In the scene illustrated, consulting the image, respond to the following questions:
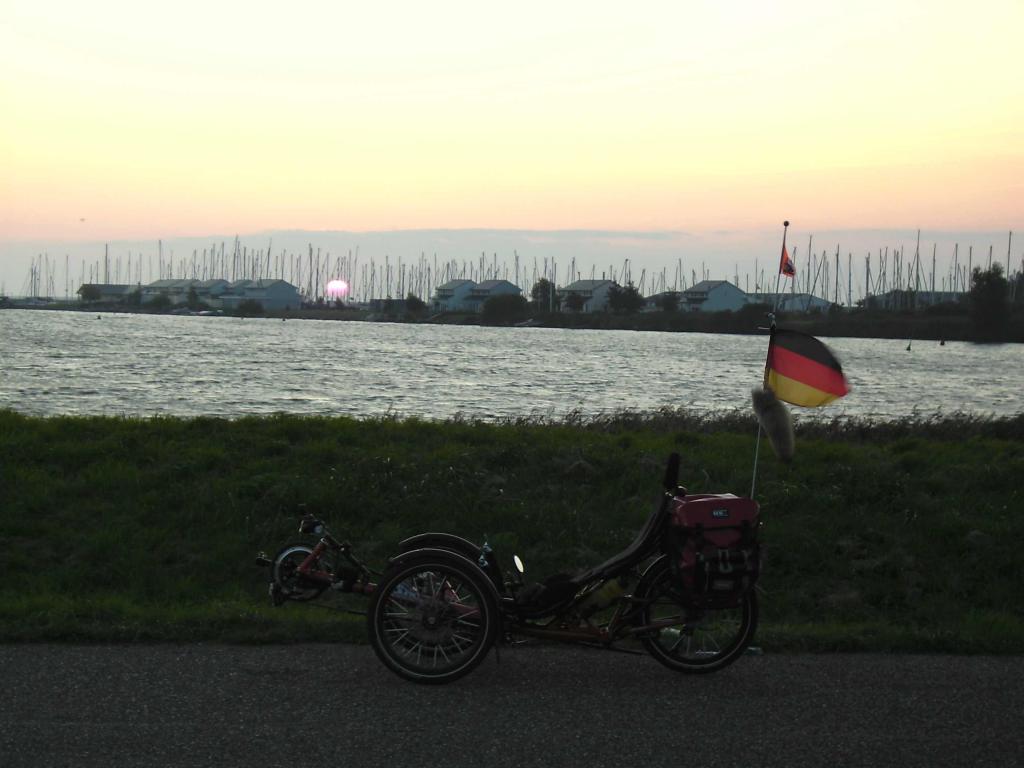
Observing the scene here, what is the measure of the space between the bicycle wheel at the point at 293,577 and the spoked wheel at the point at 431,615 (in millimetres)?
478

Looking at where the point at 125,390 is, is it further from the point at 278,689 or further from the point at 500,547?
the point at 278,689

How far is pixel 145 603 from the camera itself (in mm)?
8391

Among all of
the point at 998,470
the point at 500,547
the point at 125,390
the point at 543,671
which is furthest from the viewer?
the point at 125,390

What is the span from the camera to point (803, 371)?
24.3 ft

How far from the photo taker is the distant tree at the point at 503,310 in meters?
192

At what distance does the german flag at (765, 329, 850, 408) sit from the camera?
7.33 metres

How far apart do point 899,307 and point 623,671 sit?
178m

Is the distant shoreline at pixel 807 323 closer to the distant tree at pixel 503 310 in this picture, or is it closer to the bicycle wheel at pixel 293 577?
the distant tree at pixel 503 310

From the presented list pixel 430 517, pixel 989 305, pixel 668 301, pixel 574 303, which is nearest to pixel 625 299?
pixel 668 301

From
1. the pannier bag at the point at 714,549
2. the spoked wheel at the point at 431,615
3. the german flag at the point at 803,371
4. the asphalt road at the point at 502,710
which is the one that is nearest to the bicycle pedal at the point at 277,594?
the asphalt road at the point at 502,710

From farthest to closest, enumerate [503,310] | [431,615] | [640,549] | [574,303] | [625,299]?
[574,303] → [503,310] → [625,299] → [640,549] → [431,615]

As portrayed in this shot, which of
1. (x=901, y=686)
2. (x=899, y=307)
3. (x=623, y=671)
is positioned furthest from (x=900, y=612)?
(x=899, y=307)

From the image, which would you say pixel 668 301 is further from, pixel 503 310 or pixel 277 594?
pixel 277 594

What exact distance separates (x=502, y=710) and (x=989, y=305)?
484 feet
